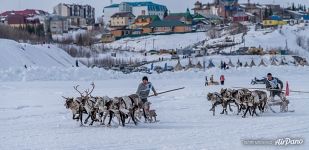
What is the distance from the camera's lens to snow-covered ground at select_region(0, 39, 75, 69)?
46.5 meters

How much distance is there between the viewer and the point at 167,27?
404ft

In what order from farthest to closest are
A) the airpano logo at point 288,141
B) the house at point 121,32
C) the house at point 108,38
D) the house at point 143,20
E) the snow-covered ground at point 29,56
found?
the house at point 143,20 < the house at point 121,32 < the house at point 108,38 < the snow-covered ground at point 29,56 < the airpano logo at point 288,141

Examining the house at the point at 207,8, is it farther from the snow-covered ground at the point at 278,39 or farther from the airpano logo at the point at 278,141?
Result: the airpano logo at the point at 278,141

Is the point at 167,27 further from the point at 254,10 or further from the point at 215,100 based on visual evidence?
the point at 215,100

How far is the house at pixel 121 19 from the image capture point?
5571 inches

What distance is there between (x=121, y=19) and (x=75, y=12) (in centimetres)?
2936

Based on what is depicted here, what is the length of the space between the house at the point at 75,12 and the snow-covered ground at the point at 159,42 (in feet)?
151

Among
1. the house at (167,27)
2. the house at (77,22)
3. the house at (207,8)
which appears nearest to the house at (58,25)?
the house at (77,22)

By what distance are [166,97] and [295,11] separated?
447 feet

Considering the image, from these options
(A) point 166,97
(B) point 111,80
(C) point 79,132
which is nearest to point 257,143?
(C) point 79,132

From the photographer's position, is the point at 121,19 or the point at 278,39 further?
the point at 121,19

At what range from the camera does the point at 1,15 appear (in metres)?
150

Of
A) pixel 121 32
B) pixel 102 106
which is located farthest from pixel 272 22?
pixel 102 106

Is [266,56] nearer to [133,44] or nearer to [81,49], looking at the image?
[81,49]
